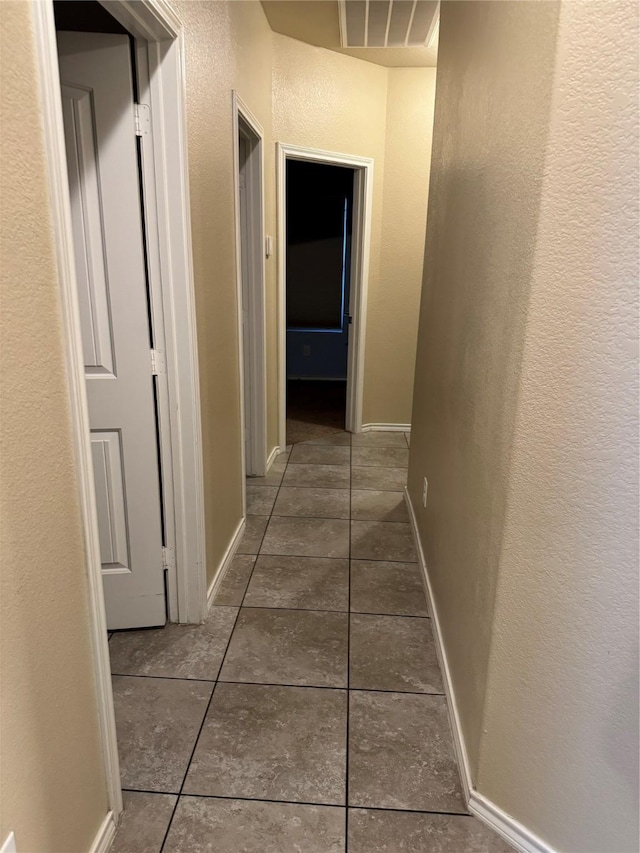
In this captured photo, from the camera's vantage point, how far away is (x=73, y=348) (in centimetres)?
119

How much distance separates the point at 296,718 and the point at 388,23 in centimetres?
350

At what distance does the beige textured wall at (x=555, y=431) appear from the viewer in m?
1.05

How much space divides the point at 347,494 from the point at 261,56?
101 inches

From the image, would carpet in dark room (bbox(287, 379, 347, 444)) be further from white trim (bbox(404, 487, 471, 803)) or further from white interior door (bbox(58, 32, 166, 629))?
white interior door (bbox(58, 32, 166, 629))

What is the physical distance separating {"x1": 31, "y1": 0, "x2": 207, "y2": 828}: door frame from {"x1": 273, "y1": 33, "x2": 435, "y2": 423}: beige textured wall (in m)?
2.07

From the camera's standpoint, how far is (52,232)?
1.09 metres

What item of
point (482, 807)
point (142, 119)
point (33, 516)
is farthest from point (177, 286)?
point (482, 807)

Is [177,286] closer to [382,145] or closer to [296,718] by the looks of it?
[296,718]

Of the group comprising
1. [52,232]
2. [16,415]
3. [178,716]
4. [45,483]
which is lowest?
[178,716]

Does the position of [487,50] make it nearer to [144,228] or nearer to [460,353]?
[460,353]

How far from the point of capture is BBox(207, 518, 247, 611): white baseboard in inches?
96.1

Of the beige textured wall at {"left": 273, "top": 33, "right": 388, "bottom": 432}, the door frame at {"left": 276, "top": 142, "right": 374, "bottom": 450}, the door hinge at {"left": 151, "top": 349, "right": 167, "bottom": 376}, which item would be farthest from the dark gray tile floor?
the beige textured wall at {"left": 273, "top": 33, "right": 388, "bottom": 432}

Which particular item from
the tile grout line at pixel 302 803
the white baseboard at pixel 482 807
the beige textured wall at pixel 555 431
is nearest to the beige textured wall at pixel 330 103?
the beige textured wall at pixel 555 431

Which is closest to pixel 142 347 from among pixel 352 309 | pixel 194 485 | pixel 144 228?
pixel 144 228
